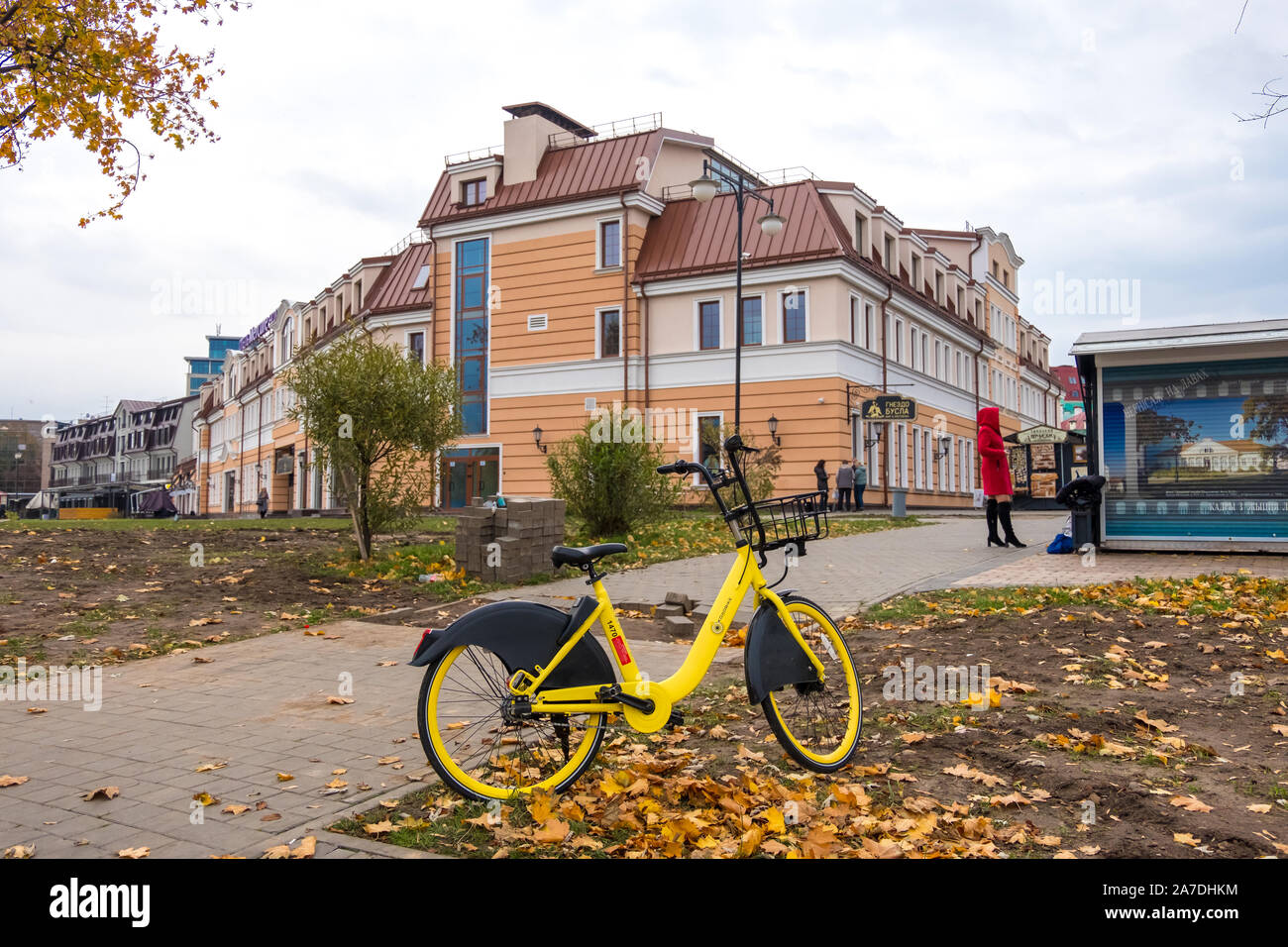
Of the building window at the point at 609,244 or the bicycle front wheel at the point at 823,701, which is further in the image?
the building window at the point at 609,244

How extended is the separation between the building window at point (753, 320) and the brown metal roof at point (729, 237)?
116cm

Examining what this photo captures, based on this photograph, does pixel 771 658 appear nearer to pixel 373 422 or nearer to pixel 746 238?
pixel 373 422

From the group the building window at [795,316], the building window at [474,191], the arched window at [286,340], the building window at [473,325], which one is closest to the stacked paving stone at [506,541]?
the building window at [795,316]

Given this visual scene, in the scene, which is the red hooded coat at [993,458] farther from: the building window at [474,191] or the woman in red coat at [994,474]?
the building window at [474,191]

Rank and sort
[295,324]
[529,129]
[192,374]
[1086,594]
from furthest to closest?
[192,374] → [295,324] → [529,129] → [1086,594]

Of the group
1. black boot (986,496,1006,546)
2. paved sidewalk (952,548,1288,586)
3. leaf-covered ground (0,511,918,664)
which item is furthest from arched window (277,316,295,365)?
paved sidewalk (952,548,1288,586)

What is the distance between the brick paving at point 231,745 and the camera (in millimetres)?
3891

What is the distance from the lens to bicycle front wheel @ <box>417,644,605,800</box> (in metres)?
4.19

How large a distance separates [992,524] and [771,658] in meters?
12.2

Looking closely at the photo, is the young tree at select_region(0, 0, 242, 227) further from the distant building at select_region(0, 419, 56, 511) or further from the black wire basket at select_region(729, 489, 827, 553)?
the distant building at select_region(0, 419, 56, 511)
